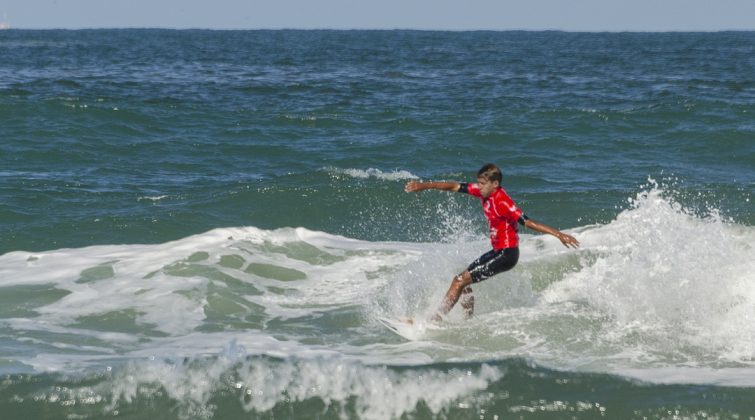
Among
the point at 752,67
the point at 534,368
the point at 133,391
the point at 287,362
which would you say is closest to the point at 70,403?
the point at 133,391

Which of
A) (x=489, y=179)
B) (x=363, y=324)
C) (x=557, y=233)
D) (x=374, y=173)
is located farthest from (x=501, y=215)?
(x=374, y=173)

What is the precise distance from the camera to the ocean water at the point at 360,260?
6797 mm

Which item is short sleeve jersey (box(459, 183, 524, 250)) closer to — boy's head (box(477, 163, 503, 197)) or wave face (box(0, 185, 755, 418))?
boy's head (box(477, 163, 503, 197))

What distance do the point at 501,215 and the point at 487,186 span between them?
1.01ft

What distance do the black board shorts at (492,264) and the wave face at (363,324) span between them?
0.40m

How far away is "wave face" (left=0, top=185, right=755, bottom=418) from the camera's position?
6730 mm

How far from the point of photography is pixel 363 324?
915cm

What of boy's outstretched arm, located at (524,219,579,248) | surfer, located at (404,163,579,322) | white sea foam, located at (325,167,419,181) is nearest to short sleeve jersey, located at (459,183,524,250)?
surfer, located at (404,163,579,322)

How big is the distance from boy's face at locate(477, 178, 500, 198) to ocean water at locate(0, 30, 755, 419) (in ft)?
3.69

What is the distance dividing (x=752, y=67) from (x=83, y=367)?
142 feet

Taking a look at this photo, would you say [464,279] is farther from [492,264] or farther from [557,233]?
[557,233]

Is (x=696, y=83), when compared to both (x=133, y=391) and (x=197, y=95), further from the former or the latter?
(x=133, y=391)

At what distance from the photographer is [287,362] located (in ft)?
23.5

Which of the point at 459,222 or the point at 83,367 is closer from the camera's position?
the point at 83,367
